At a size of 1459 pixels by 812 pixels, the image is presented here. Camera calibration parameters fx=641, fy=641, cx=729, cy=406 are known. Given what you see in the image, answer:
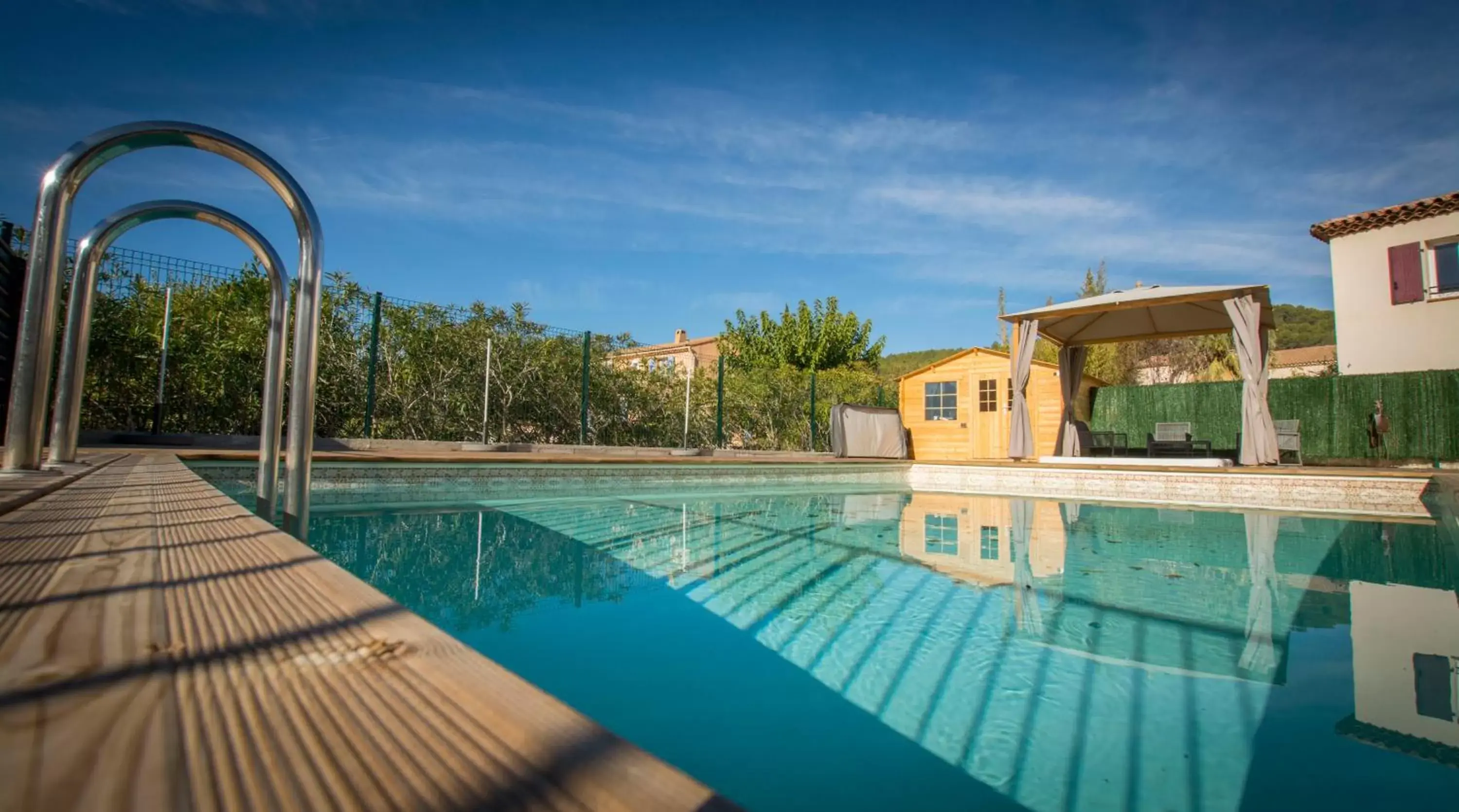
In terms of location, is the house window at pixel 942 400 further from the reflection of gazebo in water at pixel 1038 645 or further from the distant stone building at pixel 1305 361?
the distant stone building at pixel 1305 361

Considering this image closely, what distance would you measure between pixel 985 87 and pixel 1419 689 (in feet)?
49.4

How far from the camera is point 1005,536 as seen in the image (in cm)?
462

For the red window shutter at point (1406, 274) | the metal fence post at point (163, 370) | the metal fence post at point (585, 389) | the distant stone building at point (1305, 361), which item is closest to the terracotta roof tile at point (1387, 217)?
the red window shutter at point (1406, 274)

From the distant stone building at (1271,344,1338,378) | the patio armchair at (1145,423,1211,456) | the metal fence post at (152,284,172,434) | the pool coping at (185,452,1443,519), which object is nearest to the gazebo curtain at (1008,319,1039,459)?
the pool coping at (185,452,1443,519)

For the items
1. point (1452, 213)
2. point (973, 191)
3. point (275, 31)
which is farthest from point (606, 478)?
point (973, 191)

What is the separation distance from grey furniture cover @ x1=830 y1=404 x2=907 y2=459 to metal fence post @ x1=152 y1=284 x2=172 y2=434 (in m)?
9.48

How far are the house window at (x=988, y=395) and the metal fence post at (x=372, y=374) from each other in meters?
10.9

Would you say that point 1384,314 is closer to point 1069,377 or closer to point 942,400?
point 1069,377

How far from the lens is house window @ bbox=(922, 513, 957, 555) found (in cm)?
402

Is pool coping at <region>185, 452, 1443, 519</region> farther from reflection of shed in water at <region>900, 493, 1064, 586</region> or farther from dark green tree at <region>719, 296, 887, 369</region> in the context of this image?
dark green tree at <region>719, 296, 887, 369</region>

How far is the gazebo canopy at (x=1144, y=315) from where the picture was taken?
27.9 ft

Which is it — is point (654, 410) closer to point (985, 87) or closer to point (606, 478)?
point (606, 478)

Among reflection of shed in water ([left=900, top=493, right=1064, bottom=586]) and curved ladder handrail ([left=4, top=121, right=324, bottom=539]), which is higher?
curved ladder handrail ([left=4, top=121, right=324, bottom=539])

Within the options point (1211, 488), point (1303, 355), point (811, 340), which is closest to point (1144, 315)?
point (1211, 488)
